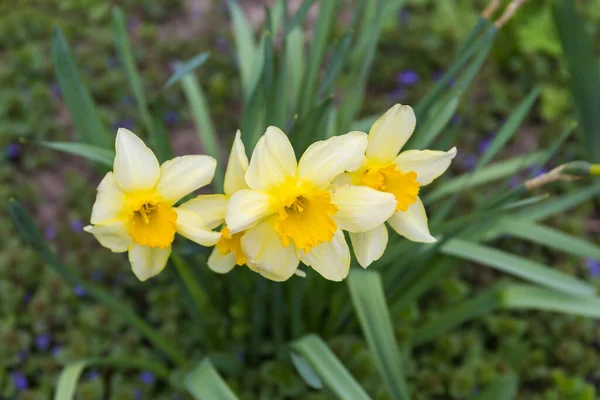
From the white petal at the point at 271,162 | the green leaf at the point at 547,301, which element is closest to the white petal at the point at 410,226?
the white petal at the point at 271,162

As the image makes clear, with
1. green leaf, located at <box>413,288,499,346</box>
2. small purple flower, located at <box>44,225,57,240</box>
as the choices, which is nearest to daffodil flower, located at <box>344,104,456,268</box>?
green leaf, located at <box>413,288,499,346</box>

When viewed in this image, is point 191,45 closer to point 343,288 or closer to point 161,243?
point 343,288

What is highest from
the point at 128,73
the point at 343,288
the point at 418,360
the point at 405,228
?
the point at 128,73

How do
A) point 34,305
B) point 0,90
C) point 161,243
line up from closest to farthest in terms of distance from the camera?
point 161,243 < point 34,305 < point 0,90

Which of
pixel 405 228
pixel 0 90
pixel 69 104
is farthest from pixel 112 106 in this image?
pixel 405 228

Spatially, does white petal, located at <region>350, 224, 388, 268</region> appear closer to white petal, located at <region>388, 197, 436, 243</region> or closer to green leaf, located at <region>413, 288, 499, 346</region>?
white petal, located at <region>388, 197, 436, 243</region>

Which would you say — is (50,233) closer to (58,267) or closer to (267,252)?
(58,267)

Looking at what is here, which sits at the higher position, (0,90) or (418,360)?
(0,90)
